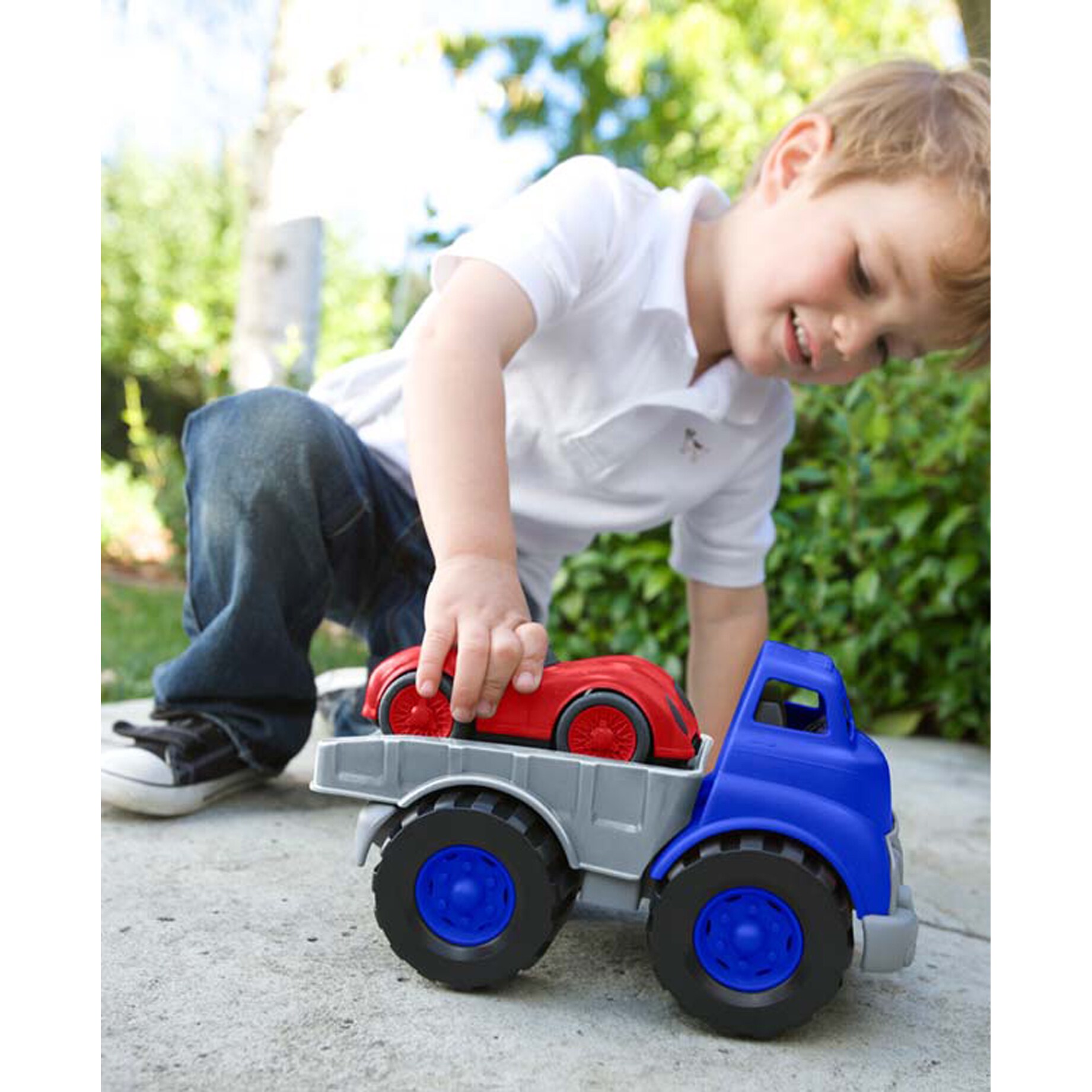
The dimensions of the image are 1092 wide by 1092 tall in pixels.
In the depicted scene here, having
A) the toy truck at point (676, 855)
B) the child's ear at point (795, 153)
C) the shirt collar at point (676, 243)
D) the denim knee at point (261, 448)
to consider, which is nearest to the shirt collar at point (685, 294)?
the shirt collar at point (676, 243)

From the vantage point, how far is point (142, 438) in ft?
20.5

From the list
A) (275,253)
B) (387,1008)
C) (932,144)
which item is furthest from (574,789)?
(275,253)

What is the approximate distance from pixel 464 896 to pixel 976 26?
6.62 ft

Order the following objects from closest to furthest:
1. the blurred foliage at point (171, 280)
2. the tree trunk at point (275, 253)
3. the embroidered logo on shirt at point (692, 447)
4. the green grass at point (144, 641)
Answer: the embroidered logo on shirt at point (692, 447) → the green grass at point (144, 641) → the tree trunk at point (275, 253) → the blurred foliage at point (171, 280)

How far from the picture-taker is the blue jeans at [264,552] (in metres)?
1.65

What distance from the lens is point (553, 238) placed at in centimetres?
146

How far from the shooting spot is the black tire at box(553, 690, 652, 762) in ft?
3.30

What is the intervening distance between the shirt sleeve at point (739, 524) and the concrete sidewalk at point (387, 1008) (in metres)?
0.74

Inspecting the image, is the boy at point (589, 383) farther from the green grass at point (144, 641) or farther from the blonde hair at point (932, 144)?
the green grass at point (144, 641)
